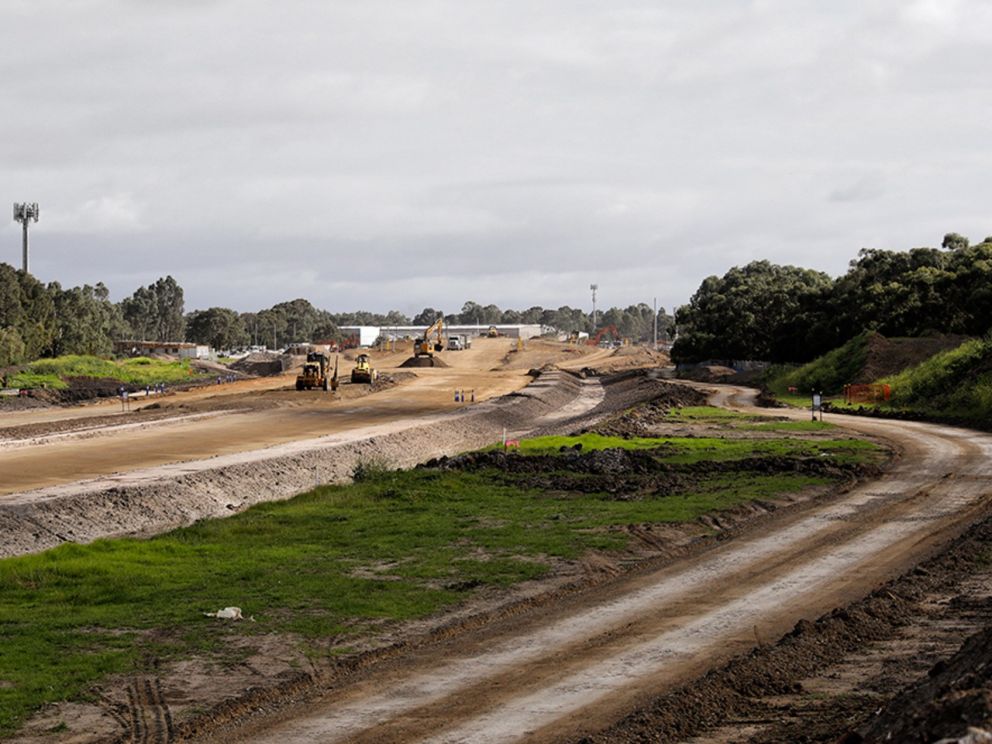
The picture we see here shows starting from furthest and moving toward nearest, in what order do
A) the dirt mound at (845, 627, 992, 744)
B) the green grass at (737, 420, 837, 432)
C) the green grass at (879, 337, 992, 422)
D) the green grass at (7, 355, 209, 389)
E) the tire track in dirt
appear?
the green grass at (7, 355, 209, 389), the green grass at (879, 337, 992, 422), the green grass at (737, 420, 837, 432), the tire track in dirt, the dirt mound at (845, 627, 992, 744)

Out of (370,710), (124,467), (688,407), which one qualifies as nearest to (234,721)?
(370,710)

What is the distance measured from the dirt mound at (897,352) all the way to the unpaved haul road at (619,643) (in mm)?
57890

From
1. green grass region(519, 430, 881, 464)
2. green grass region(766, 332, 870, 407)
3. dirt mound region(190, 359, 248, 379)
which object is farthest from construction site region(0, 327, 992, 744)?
dirt mound region(190, 359, 248, 379)

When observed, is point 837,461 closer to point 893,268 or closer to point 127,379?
point 893,268

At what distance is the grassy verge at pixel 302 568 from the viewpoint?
58.3 feet

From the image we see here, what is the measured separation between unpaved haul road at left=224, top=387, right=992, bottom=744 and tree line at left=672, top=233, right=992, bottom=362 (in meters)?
71.4

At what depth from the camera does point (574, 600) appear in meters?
21.4

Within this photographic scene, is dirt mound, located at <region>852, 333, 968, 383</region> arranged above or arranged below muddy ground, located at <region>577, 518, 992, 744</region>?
above

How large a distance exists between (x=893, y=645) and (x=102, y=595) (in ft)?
43.5

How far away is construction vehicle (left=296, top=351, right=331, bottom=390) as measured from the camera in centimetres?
10238

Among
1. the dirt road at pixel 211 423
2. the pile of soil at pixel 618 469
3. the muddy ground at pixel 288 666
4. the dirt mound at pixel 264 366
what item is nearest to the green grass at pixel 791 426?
the pile of soil at pixel 618 469

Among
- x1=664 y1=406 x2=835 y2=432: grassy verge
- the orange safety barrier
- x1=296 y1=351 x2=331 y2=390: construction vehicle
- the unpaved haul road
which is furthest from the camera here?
x1=296 y1=351 x2=331 y2=390: construction vehicle

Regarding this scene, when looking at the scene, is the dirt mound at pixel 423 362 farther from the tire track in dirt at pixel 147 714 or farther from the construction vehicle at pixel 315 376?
the tire track in dirt at pixel 147 714

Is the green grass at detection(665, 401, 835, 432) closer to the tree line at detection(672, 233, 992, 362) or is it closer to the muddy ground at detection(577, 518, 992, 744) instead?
the tree line at detection(672, 233, 992, 362)
